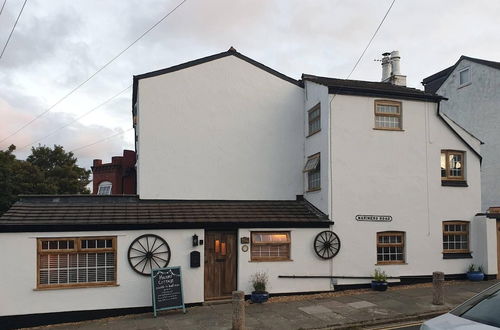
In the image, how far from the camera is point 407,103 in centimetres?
1576

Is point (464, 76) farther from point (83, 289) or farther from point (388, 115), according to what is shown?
point (83, 289)

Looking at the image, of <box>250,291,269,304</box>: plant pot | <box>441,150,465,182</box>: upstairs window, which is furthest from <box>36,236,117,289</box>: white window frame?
<box>441,150,465,182</box>: upstairs window

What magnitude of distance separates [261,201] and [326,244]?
3.17 metres

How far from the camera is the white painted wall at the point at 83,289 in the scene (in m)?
11.5

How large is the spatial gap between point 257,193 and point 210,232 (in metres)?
3.26

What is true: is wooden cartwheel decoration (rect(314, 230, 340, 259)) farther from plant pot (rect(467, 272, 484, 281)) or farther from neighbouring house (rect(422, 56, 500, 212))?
neighbouring house (rect(422, 56, 500, 212))

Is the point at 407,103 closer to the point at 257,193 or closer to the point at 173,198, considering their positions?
the point at 257,193

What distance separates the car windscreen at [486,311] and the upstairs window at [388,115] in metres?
10.9

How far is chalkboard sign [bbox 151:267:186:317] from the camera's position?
11961mm

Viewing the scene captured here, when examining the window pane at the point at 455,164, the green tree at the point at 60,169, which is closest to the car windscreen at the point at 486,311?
the window pane at the point at 455,164

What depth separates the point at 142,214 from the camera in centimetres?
1345

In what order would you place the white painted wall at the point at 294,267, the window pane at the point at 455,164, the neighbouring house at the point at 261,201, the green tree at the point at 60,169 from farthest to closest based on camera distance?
the green tree at the point at 60,169 → the window pane at the point at 455,164 → the white painted wall at the point at 294,267 → the neighbouring house at the point at 261,201

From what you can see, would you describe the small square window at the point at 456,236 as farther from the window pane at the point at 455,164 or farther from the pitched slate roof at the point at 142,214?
the pitched slate roof at the point at 142,214

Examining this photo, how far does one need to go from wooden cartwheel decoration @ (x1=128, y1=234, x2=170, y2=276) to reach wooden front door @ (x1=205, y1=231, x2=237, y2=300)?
1460 millimetres
